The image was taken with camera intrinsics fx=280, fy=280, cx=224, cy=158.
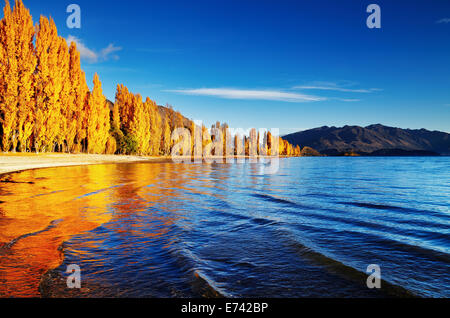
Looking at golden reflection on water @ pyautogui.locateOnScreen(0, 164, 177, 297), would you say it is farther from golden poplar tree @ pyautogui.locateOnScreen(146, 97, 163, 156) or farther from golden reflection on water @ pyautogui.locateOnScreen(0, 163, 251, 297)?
golden poplar tree @ pyautogui.locateOnScreen(146, 97, 163, 156)

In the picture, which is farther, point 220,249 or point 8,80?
point 8,80

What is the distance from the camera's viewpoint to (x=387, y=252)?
598 cm

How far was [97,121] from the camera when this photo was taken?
54219mm

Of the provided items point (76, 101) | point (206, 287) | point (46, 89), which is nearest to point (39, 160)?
point (46, 89)

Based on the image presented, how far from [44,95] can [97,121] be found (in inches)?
538

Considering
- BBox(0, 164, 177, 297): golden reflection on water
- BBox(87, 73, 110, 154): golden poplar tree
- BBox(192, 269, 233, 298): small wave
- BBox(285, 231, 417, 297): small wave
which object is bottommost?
BBox(285, 231, 417, 297): small wave

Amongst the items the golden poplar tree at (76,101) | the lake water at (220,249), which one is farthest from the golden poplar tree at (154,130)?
the lake water at (220,249)

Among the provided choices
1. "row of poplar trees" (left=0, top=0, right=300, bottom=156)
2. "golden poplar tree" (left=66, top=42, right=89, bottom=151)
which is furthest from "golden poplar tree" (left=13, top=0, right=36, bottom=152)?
"golden poplar tree" (left=66, top=42, right=89, bottom=151)

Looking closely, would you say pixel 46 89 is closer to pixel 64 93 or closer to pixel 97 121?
pixel 64 93

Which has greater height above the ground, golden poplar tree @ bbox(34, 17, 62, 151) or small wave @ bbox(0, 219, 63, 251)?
golden poplar tree @ bbox(34, 17, 62, 151)

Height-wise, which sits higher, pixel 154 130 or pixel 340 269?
pixel 154 130

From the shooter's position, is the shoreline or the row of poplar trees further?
the row of poplar trees

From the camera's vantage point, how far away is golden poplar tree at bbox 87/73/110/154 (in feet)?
170

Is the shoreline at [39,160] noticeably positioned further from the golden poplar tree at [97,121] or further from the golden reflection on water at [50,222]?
the golden reflection on water at [50,222]
